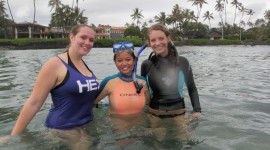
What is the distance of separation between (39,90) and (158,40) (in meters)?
2.04

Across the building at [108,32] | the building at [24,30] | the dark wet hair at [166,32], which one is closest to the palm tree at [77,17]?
the building at [24,30]

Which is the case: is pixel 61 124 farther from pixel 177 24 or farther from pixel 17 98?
pixel 177 24

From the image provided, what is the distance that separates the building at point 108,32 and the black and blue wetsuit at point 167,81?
94.2 meters

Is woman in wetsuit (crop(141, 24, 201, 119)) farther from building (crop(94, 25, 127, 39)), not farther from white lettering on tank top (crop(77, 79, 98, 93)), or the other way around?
building (crop(94, 25, 127, 39))

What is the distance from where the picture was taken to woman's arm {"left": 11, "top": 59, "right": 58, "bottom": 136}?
107 inches

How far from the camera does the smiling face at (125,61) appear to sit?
140 inches

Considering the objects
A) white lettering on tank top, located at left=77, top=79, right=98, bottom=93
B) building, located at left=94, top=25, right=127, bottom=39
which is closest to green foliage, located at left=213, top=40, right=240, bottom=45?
building, located at left=94, top=25, right=127, bottom=39

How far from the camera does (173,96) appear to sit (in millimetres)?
3924

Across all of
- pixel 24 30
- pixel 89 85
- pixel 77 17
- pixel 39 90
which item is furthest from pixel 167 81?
pixel 24 30

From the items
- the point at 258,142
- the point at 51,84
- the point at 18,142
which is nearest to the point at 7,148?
the point at 18,142

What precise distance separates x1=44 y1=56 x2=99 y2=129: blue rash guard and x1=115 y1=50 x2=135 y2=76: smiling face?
0.60m

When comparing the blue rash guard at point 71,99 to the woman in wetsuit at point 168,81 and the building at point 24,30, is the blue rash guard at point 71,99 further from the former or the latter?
the building at point 24,30

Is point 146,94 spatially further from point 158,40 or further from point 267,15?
point 267,15

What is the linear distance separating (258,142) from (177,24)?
75.4m
